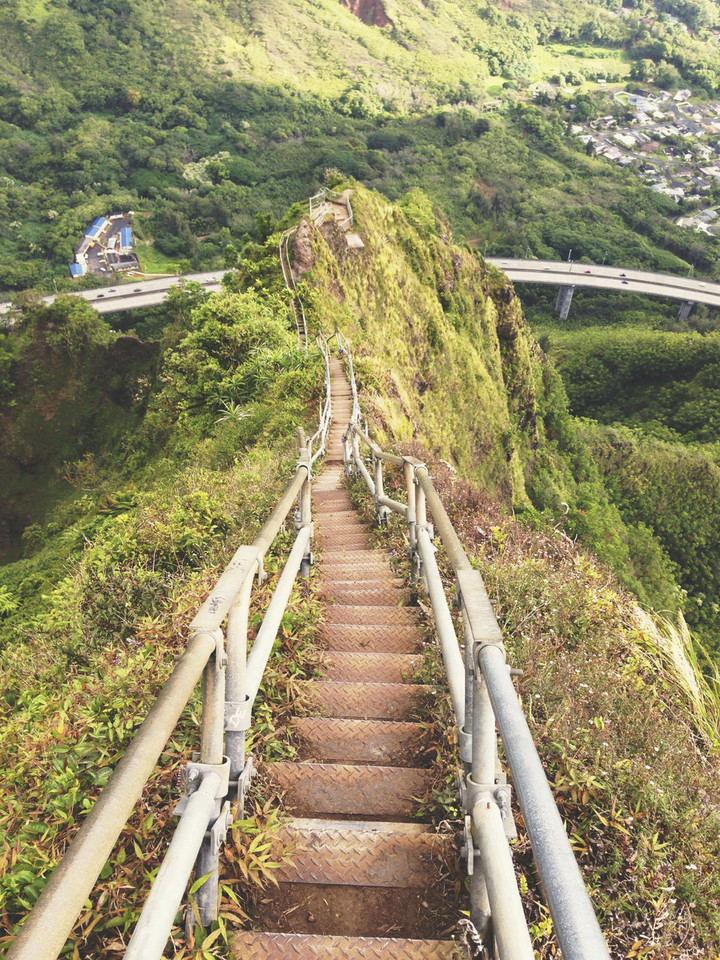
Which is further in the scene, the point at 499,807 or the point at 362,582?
the point at 362,582

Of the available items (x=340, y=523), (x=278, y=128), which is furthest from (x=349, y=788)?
(x=278, y=128)

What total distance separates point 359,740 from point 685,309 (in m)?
71.7

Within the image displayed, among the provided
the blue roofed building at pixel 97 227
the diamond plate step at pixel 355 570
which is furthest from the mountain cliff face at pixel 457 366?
the blue roofed building at pixel 97 227

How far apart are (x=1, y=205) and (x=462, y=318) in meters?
74.6

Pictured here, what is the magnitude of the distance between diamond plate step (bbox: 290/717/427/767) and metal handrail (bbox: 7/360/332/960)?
60cm

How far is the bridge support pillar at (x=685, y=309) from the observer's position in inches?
2436

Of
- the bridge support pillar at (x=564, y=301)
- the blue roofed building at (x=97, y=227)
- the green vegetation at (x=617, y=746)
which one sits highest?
the blue roofed building at (x=97, y=227)

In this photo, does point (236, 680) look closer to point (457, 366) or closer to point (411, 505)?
point (411, 505)

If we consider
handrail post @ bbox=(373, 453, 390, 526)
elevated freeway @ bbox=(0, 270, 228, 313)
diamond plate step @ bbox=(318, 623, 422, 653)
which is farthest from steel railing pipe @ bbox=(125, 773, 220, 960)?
elevated freeway @ bbox=(0, 270, 228, 313)

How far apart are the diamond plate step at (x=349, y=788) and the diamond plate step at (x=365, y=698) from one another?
447 millimetres

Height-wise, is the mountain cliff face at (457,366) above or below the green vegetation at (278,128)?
below

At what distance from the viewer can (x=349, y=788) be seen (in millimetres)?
2662

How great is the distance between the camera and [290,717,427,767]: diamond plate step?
2.89m

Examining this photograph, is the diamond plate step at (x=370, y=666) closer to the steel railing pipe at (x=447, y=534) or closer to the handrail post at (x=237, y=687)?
the steel railing pipe at (x=447, y=534)
